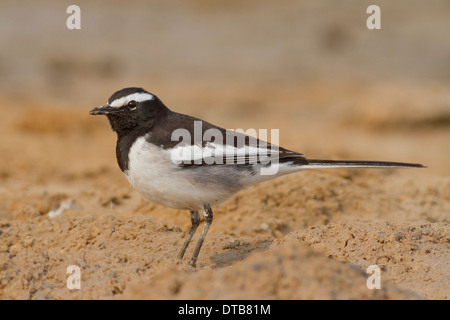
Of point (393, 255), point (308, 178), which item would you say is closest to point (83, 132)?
Answer: point (308, 178)

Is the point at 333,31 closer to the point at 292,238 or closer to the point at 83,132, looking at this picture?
the point at 83,132

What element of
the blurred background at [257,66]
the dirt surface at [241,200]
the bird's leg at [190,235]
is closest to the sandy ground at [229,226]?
the dirt surface at [241,200]

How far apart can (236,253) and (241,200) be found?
1.90 metres

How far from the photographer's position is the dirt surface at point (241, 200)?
468cm

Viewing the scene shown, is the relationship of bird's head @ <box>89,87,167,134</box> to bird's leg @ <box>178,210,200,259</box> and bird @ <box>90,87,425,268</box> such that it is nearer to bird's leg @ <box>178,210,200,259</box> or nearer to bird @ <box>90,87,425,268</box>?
bird @ <box>90,87,425,268</box>

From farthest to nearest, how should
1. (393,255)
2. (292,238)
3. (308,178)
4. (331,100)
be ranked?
(331,100), (308,178), (292,238), (393,255)

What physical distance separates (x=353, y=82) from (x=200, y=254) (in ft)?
44.5

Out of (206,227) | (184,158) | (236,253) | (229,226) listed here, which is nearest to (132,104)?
(184,158)

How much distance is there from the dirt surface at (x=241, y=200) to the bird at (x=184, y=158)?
0.59m

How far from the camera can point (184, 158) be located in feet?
19.3

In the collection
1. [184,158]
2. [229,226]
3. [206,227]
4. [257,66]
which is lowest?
[229,226]

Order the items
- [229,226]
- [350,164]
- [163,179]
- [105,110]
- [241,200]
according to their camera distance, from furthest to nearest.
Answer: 1. [241,200]
2. [229,226]
3. [350,164]
4. [105,110]
5. [163,179]

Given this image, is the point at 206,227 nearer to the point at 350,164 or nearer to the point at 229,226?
the point at 350,164

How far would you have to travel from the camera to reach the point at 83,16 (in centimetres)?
2262
